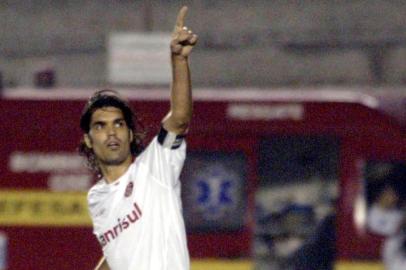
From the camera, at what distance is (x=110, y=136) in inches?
259

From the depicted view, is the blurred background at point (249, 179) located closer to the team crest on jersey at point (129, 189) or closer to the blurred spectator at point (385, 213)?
the blurred spectator at point (385, 213)

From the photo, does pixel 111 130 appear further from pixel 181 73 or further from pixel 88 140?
pixel 181 73

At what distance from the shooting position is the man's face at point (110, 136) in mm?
6586

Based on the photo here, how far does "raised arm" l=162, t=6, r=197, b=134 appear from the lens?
6449 millimetres

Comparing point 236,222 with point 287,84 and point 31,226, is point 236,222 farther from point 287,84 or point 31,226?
point 287,84

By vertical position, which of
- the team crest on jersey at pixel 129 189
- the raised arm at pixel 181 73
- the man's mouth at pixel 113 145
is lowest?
the team crest on jersey at pixel 129 189

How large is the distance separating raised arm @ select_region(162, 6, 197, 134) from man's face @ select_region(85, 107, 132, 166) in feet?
0.61

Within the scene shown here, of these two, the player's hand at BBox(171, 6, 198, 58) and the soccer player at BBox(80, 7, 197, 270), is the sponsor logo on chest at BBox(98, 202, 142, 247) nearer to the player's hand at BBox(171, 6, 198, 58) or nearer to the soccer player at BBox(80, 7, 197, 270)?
the soccer player at BBox(80, 7, 197, 270)

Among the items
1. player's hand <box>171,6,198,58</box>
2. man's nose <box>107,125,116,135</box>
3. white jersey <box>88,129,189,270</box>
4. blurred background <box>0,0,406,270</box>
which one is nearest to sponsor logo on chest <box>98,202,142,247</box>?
white jersey <box>88,129,189,270</box>

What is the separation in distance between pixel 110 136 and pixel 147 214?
1.05 ft

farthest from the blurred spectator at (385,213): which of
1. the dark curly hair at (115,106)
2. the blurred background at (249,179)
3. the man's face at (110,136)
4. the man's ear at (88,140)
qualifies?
the man's face at (110,136)

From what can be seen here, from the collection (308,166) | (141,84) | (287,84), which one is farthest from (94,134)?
(287,84)

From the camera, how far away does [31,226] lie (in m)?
11.1

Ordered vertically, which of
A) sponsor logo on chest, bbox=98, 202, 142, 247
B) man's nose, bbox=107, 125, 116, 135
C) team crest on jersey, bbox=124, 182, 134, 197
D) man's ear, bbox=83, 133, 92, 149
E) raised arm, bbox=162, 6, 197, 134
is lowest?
sponsor logo on chest, bbox=98, 202, 142, 247
